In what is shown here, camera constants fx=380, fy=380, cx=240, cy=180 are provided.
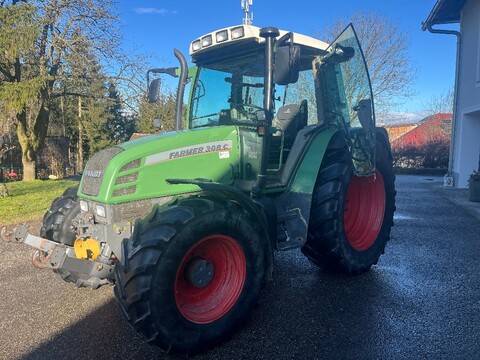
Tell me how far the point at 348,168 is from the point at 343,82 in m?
1.07

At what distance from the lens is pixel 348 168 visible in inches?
157

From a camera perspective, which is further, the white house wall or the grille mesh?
the white house wall

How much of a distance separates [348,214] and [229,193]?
2.20 metres

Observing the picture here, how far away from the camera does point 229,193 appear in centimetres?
301

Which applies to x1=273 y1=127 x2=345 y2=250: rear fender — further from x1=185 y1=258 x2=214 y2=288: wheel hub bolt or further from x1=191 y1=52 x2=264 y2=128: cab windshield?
x1=185 y1=258 x2=214 y2=288: wheel hub bolt

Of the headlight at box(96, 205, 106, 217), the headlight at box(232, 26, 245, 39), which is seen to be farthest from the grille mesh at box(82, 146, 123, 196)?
the headlight at box(232, 26, 245, 39)

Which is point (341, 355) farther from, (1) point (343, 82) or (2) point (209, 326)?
(1) point (343, 82)

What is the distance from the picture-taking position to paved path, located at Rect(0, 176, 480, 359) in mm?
2797

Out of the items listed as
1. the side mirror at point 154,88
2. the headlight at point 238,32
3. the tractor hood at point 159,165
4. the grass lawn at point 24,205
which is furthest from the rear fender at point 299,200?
the grass lawn at point 24,205

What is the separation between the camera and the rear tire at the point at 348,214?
12.4ft

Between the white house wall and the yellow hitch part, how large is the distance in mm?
11673

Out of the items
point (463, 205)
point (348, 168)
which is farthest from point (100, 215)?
point (463, 205)

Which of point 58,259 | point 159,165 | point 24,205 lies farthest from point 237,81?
point 24,205

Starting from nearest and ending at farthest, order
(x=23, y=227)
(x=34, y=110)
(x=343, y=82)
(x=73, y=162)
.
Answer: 1. (x=23, y=227)
2. (x=343, y=82)
3. (x=34, y=110)
4. (x=73, y=162)
